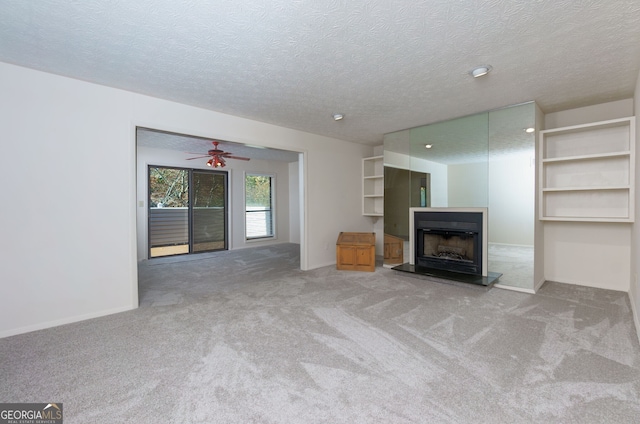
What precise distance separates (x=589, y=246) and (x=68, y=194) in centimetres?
618

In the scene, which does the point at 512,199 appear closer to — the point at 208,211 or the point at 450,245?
the point at 450,245

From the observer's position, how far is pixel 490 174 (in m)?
A: 3.65

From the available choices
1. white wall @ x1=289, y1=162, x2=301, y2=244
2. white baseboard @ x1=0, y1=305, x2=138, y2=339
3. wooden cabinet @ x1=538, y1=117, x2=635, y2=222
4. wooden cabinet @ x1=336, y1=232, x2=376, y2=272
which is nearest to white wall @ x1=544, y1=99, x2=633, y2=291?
wooden cabinet @ x1=538, y1=117, x2=635, y2=222

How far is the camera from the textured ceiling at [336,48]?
1740mm

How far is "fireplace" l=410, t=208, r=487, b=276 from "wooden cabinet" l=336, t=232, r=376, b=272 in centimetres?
68

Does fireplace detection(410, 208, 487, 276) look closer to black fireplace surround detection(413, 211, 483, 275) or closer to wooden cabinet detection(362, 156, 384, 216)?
black fireplace surround detection(413, 211, 483, 275)

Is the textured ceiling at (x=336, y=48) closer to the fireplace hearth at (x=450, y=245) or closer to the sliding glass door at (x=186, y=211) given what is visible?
the fireplace hearth at (x=450, y=245)

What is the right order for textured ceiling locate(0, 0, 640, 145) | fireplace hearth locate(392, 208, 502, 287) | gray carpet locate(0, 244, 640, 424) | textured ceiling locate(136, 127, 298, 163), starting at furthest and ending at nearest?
1. textured ceiling locate(136, 127, 298, 163)
2. fireplace hearth locate(392, 208, 502, 287)
3. textured ceiling locate(0, 0, 640, 145)
4. gray carpet locate(0, 244, 640, 424)

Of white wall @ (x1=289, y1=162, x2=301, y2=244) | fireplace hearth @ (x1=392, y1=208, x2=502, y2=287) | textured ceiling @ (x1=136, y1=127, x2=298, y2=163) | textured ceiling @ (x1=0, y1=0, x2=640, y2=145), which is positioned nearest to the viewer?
textured ceiling @ (x1=0, y1=0, x2=640, y2=145)

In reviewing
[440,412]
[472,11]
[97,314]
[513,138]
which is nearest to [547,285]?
[513,138]

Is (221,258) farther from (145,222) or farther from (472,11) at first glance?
(472,11)

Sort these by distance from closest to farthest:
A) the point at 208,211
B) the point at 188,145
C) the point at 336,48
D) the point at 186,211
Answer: the point at 336,48
the point at 188,145
the point at 186,211
the point at 208,211

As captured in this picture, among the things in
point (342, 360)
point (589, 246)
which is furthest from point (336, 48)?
point (589, 246)

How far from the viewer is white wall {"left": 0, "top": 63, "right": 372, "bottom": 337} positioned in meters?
2.47
